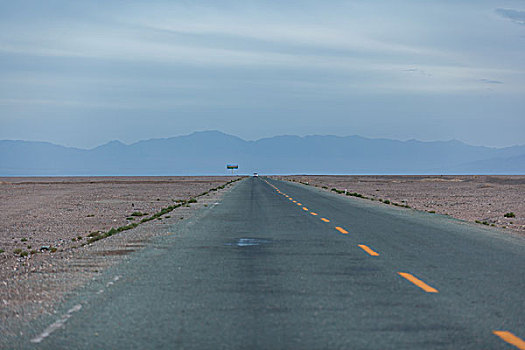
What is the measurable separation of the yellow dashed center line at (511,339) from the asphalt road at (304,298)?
0.03 metres

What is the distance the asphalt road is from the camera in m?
6.27

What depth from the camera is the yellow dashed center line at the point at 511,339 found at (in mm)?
5996

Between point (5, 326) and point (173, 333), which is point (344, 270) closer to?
point (173, 333)

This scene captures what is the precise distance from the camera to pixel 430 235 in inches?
666

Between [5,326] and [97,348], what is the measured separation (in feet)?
5.38

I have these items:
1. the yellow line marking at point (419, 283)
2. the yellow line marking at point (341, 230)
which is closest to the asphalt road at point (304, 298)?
the yellow line marking at point (419, 283)

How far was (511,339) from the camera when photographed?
6211mm

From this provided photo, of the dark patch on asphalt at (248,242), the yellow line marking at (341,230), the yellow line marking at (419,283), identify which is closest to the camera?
the yellow line marking at (419,283)

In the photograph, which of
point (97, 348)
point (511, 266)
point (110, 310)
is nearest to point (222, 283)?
point (110, 310)

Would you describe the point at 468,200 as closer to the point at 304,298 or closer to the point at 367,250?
the point at 367,250

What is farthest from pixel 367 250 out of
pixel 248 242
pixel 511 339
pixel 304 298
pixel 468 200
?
pixel 468 200

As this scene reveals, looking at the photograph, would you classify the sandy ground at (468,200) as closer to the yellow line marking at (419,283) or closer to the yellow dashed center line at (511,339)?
the yellow line marking at (419,283)

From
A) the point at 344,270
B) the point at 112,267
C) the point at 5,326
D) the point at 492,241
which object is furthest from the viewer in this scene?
the point at 492,241

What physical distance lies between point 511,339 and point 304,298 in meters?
2.77
